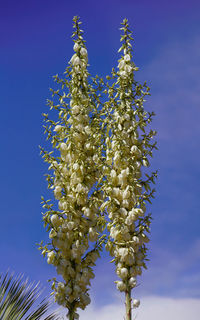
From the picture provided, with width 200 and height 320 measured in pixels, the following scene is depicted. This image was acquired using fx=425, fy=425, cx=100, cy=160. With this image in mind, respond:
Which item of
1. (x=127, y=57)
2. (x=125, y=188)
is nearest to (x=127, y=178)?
(x=125, y=188)

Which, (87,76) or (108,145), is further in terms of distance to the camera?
(87,76)

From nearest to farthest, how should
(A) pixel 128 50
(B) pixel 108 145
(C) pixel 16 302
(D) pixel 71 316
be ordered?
(C) pixel 16 302, (D) pixel 71 316, (B) pixel 108 145, (A) pixel 128 50

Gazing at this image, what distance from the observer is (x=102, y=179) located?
6340mm

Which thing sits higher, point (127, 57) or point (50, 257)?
point (127, 57)

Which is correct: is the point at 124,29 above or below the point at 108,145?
above

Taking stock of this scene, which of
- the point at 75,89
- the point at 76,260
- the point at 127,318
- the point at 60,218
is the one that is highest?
the point at 75,89

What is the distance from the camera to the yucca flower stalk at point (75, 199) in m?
6.00

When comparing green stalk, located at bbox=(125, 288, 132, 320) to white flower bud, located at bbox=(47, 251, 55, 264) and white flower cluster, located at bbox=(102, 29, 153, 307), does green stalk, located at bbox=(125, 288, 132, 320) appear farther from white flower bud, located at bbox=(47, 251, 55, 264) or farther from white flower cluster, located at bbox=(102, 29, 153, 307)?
white flower bud, located at bbox=(47, 251, 55, 264)

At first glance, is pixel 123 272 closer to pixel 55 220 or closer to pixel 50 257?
pixel 50 257

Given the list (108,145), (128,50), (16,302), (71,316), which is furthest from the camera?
(128,50)

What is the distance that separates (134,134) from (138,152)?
281 mm

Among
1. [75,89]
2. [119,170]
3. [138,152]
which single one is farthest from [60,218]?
[75,89]

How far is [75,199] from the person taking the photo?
20.4 feet

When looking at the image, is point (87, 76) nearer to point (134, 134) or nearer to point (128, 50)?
point (128, 50)
